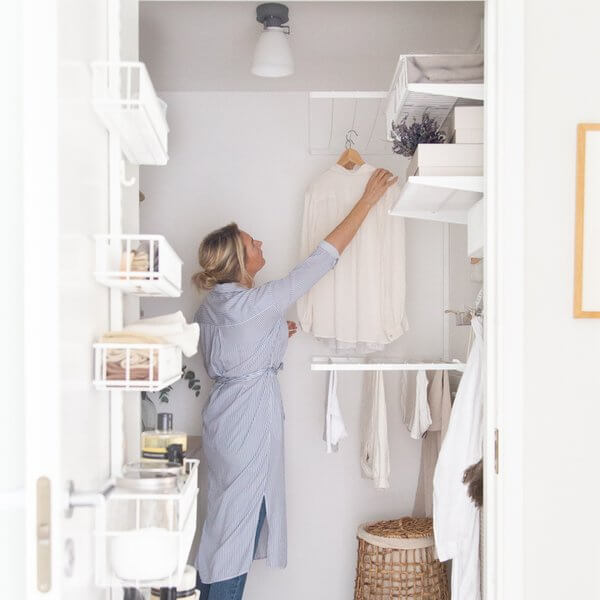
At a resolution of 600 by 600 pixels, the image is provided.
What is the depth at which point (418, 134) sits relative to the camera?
7.16ft

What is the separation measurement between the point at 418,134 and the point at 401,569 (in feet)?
5.20

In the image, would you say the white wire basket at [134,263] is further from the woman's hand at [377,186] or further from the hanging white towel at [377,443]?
the hanging white towel at [377,443]

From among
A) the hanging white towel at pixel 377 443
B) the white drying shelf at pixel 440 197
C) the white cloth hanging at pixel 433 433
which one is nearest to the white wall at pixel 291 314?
the white cloth hanging at pixel 433 433

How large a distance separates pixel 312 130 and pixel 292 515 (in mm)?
1588

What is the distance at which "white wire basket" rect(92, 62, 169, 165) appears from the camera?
1.44 meters

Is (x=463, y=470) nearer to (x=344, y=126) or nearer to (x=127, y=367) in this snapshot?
(x=127, y=367)

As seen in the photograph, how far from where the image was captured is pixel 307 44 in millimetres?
2641

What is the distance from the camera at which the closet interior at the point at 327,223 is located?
2482 millimetres

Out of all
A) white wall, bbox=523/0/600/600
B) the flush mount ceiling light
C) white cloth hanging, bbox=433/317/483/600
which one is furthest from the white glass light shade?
white cloth hanging, bbox=433/317/483/600

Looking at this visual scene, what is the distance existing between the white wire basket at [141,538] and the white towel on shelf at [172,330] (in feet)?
1.08

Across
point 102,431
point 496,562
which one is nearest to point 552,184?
point 496,562

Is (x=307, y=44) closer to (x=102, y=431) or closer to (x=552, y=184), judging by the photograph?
(x=552, y=184)

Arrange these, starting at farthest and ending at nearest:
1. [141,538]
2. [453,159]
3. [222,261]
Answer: [222,261] → [453,159] → [141,538]

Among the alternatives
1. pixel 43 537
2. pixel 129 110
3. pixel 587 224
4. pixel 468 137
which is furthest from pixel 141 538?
pixel 468 137
